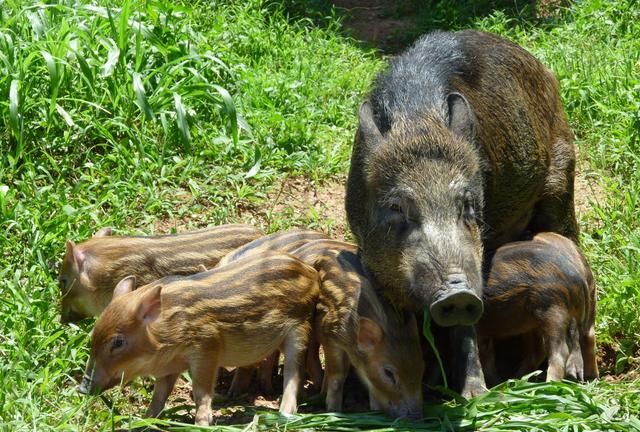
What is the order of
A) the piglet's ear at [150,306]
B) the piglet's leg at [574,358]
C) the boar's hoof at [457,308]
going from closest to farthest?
the boar's hoof at [457,308] → the piglet's ear at [150,306] → the piglet's leg at [574,358]

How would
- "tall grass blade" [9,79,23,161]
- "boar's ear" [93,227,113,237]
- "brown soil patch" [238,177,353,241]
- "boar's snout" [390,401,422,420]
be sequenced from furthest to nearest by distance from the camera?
"brown soil patch" [238,177,353,241], "tall grass blade" [9,79,23,161], "boar's ear" [93,227,113,237], "boar's snout" [390,401,422,420]

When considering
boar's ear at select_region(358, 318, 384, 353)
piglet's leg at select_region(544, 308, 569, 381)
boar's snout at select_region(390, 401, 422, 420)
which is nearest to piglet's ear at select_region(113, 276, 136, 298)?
boar's ear at select_region(358, 318, 384, 353)

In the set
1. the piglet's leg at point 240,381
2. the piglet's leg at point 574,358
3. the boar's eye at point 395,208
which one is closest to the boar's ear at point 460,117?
the boar's eye at point 395,208

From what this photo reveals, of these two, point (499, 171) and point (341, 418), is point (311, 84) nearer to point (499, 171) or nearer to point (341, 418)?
point (499, 171)

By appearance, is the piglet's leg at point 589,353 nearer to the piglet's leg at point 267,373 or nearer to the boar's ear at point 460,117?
the boar's ear at point 460,117

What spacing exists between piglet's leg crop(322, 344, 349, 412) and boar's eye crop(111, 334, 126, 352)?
3.26 feet

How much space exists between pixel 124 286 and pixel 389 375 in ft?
4.25

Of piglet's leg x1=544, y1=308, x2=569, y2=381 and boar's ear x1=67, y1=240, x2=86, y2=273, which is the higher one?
boar's ear x1=67, y1=240, x2=86, y2=273

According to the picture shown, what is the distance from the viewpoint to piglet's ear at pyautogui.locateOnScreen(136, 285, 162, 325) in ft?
17.3

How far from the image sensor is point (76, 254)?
6.14 meters

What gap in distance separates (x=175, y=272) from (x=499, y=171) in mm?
1771

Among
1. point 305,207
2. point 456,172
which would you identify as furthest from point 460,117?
point 305,207

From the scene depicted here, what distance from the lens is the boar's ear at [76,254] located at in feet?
20.0

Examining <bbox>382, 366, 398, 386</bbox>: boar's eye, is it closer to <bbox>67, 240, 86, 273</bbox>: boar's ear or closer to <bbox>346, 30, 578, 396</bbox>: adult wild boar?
<bbox>346, 30, 578, 396</bbox>: adult wild boar
